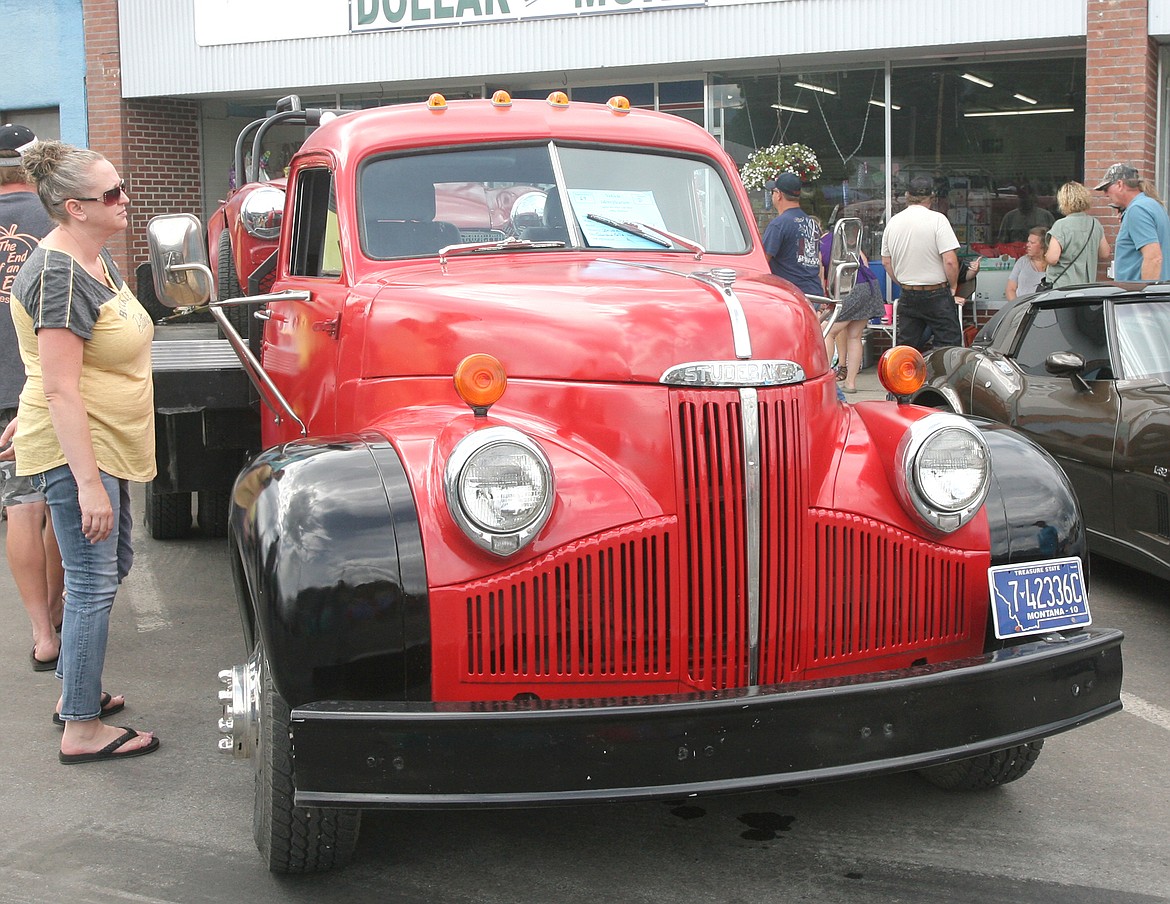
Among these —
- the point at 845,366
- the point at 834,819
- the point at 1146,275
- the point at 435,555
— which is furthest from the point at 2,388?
the point at 845,366

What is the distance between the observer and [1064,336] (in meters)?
6.66

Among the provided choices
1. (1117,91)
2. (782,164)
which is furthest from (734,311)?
(782,164)

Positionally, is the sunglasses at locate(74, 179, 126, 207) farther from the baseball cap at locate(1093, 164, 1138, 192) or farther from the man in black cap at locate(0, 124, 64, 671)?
the baseball cap at locate(1093, 164, 1138, 192)

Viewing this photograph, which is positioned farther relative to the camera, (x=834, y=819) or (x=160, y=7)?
(x=160, y=7)

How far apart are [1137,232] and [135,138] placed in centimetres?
1124

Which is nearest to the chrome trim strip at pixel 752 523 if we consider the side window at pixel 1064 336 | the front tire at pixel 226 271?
the side window at pixel 1064 336

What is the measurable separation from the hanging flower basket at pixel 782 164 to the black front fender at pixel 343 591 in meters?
10.8

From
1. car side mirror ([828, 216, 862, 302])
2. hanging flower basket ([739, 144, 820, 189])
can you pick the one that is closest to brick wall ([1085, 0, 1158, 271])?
hanging flower basket ([739, 144, 820, 189])

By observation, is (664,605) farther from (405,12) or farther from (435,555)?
(405,12)

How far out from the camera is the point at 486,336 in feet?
12.1

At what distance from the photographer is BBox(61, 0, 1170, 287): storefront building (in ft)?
Result: 37.9

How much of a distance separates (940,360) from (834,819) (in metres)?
4.30

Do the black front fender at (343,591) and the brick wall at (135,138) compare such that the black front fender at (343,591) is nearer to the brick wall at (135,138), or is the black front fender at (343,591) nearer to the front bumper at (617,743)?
the front bumper at (617,743)

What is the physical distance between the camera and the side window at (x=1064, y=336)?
6434 mm
